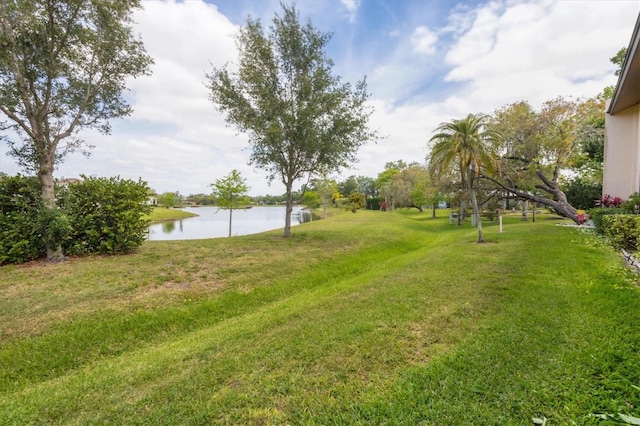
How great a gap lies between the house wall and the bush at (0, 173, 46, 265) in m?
21.2

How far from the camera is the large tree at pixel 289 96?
35.2 feet

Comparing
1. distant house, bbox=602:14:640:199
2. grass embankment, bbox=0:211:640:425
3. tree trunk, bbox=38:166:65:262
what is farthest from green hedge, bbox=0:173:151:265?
distant house, bbox=602:14:640:199

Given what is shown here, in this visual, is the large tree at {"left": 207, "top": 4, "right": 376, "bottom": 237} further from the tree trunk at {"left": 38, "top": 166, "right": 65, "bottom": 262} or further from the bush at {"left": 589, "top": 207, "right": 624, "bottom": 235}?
the bush at {"left": 589, "top": 207, "right": 624, "bottom": 235}

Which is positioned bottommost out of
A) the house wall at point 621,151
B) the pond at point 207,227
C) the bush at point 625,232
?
the pond at point 207,227

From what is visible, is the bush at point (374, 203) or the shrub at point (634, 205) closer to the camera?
the shrub at point (634, 205)

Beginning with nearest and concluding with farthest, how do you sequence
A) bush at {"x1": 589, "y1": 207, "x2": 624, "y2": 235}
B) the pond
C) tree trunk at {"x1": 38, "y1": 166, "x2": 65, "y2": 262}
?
tree trunk at {"x1": 38, "y1": 166, "x2": 65, "y2": 262} < bush at {"x1": 589, "y1": 207, "x2": 624, "y2": 235} < the pond

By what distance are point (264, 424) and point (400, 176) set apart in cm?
3954

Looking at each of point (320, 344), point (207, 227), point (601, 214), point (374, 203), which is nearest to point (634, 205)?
point (601, 214)

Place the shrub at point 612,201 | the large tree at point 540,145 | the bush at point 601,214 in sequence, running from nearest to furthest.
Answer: the bush at point 601,214, the shrub at point 612,201, the large tree at point 540,145

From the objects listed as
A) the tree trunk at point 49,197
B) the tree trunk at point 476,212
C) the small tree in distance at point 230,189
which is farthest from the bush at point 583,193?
the tree trunk at point 49,197

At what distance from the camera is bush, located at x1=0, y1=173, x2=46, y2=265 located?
265 inches

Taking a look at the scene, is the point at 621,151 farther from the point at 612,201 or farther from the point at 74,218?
the point at 74,218

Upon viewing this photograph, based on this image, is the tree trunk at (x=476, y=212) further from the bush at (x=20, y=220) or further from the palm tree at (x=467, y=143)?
the bush at (x=20, y=220)

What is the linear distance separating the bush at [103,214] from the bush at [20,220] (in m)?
0.56
